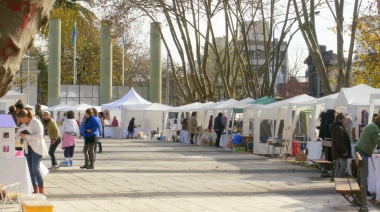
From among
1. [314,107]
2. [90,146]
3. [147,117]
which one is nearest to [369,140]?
[90,146]

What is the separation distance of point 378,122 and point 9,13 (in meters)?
11.4

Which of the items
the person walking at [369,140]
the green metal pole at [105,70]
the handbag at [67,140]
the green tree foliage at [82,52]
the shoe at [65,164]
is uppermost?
the green tree foliage at [82,52]

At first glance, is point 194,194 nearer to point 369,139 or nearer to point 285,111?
point 369,139

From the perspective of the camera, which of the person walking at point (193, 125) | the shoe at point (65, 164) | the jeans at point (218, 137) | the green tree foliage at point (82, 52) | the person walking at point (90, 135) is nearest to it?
the person walking at point (90, 135)

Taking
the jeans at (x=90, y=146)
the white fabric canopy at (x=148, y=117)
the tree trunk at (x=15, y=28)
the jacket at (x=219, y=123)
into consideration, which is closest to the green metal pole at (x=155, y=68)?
the white fabric canopy at (x=148, y=117)

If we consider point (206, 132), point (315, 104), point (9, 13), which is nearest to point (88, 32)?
point (206, 132)

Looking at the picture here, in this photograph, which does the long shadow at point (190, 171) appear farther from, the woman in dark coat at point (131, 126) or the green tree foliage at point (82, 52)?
the green tree foliage at point (82, 52)

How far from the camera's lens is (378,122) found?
14.7 m

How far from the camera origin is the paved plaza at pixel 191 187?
14.2 meters

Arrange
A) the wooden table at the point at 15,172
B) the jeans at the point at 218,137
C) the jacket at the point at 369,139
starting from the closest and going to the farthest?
the wooden table at the point at 15,172, the jacket at the point at 369,139, the jeans at the point at 218,137

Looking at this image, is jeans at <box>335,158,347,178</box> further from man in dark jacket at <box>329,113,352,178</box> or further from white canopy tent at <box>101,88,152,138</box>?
white canopy tent at <box>101,88,152,138</box>

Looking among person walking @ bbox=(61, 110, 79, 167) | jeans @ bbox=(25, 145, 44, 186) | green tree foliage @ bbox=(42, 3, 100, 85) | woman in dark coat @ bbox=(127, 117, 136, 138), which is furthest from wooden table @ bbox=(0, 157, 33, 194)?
green tree foliage @ bbox=(42, 3, 100, 85)

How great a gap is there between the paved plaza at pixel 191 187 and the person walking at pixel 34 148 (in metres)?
0.46

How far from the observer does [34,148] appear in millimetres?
14352
